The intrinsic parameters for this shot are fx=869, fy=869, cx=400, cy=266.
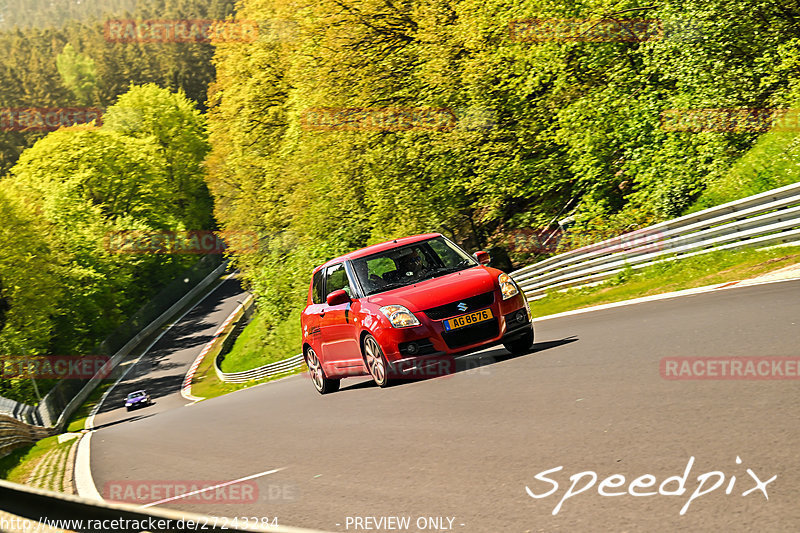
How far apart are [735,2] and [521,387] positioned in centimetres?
1444

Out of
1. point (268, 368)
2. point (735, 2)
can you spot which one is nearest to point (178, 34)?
point (268, 368)

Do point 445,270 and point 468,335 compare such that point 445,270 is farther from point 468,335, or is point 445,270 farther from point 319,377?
point 319,377

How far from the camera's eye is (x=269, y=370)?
35500mm

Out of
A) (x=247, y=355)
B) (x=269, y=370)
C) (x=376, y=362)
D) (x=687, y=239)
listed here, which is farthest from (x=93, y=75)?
(x=376, y=362)

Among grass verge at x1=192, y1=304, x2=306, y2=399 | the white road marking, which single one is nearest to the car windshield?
the white road marking

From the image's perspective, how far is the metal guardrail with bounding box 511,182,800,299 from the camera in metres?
15.2

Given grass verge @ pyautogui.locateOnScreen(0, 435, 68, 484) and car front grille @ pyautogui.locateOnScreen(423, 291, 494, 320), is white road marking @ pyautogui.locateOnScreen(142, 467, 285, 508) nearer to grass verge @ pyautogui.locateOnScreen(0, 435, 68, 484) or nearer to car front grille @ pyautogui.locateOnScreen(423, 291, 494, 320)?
car front grille @ pyautogui.locateOnScreen(423, 291, 494, 320)

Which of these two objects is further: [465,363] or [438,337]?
[465,363]

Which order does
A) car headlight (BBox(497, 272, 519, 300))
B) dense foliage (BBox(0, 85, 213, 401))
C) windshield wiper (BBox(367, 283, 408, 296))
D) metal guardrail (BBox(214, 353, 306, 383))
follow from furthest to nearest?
dense foliage (BBox(0, 85, 213, 401)) < metal guardrail (BBox(214, 353, 306, 383)) < windshield wiper (BBox(367, 283, 408, 296)) < car headlight (BBox(497, 272, 519, 300))

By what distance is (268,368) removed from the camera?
117 ft

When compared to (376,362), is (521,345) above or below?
below

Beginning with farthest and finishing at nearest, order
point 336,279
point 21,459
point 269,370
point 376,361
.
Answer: point 269,370 < point 21,459 < point 336,279 < point 376,361

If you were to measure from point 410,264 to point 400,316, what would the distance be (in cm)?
153

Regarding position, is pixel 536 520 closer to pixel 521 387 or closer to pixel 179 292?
pixel 521 387
